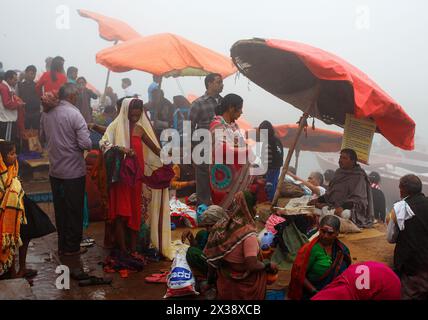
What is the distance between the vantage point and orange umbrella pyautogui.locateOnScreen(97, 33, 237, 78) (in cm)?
895

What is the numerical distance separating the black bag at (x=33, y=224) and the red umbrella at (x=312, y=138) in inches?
375

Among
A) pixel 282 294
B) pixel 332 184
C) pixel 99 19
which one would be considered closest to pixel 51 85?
pixel 99 19

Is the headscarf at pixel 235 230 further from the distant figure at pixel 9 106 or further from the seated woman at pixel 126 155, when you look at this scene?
the distant figure at pixel 9 106

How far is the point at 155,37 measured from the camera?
9.35m

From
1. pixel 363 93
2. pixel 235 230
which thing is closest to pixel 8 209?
pixel 235 230

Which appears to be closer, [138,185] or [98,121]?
[138,185]

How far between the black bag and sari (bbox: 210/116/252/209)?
7.42ft

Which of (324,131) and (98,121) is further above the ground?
(98,121)

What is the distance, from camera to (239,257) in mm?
4188

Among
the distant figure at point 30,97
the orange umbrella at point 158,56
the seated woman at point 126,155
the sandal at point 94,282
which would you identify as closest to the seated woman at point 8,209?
the sandal at point 94,282

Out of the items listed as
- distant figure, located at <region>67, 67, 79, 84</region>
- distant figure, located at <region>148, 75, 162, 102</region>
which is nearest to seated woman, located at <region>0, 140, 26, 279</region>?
distant figure, located at <region>67, 67, 79, 84</region>

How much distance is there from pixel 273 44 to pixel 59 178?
290 cm
